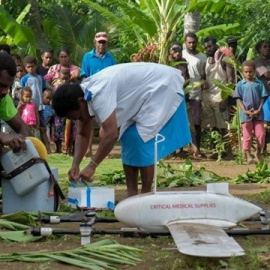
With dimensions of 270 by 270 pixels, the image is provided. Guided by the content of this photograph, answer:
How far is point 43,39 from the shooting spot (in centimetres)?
1955

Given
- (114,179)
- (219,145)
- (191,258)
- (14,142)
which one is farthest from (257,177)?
(191,258)

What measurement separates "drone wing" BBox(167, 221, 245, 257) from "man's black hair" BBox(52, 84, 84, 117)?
1510 millimetres

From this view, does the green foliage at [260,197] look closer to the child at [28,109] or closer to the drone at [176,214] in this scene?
the drone at [176,214]

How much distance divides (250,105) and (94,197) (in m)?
5.98

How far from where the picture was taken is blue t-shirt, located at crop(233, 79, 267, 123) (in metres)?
13.0

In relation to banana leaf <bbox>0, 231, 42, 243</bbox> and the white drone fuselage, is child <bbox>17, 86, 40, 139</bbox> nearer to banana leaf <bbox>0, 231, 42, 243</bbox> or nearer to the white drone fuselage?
banana leaf <bbox>0, 231, 42, 243</bbox>

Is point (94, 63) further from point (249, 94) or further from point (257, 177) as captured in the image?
point (257, 177)

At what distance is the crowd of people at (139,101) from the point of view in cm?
691

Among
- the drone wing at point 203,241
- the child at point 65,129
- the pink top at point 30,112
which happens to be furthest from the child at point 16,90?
the drone wing at point 203,241

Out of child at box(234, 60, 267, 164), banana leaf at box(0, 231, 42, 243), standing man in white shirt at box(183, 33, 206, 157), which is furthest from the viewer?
standing man in white shirt at box(183, 33, 206, 157)

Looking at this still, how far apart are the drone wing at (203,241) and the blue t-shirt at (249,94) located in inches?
292

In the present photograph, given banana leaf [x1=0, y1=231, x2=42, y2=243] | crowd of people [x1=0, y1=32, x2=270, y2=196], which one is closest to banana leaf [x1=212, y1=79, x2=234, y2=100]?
crowd of people [x1=0, y1=32, x2=270, y2=196]

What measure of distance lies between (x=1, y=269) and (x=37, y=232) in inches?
36.1

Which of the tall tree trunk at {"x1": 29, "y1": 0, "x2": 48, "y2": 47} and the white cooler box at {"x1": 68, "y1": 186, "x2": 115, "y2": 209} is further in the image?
the tall tree trunk at {"x1": 29, "y1": 0, "x2": 48, "y2": 47}
